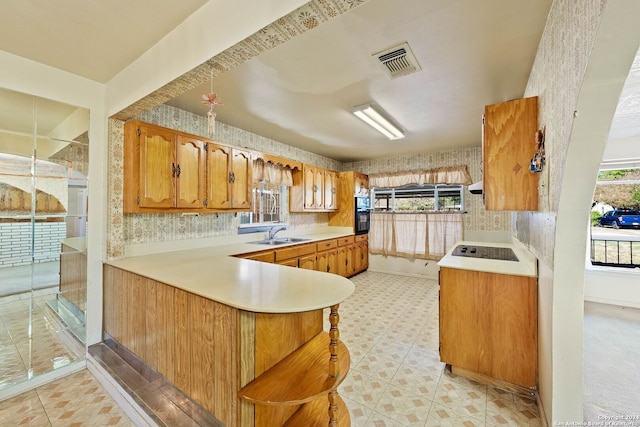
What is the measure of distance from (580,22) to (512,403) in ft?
7.22

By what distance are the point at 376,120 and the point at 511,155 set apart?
1.59 m

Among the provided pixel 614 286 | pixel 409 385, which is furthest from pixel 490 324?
pixel 614 286

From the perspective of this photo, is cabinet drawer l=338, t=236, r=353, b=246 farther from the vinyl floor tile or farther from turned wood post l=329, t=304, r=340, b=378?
turned wood post l=329, t=304, r=340, b=378

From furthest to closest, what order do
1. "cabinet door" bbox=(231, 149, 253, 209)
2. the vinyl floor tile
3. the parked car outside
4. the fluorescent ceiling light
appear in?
the parked car outside < "cabinet door" bbox=(231, 149, 253, 209) < the fluorescent ceiling light < the vinyl floor tile

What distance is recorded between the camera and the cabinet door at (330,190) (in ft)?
16.1

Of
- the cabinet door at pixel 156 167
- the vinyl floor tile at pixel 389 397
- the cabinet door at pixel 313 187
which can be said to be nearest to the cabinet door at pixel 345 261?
the cabinet door at pixel 313 187

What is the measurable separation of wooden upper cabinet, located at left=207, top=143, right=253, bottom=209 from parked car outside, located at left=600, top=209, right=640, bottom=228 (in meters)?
5.93

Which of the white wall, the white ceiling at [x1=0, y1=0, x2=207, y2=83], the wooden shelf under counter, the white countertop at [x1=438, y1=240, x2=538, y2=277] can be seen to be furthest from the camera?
the white wall

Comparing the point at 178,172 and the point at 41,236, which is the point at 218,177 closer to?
the point at 178,172

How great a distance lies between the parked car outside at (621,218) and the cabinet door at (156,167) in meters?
6.62

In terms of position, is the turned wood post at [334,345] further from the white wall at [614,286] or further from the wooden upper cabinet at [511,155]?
the white wall at [614,286]

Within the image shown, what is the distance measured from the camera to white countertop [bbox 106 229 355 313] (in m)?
1.22

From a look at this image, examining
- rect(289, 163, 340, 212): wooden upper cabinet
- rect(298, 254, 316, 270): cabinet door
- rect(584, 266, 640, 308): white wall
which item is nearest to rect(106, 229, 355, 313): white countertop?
rect(298, 254, 316, 270): cabinet door

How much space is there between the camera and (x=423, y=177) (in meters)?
4.96
